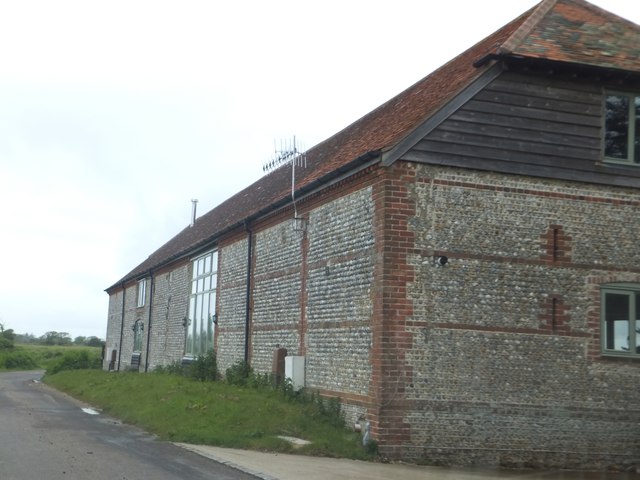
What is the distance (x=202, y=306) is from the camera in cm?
2744

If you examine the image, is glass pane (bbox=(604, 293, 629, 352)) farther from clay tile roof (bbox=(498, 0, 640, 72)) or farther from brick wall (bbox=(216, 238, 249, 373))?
brick wall (bbox=(216, 238, 249, 373))

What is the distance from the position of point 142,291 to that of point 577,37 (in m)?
27.6

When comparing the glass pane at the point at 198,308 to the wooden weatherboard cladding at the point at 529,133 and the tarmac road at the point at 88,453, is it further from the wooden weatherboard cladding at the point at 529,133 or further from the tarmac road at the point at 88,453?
the wooden weatherboard cladding at the point at 529,133

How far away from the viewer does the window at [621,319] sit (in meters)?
14.9

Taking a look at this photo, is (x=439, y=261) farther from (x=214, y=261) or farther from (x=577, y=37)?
(x=214, y=261)

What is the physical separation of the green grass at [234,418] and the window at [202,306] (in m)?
4.79

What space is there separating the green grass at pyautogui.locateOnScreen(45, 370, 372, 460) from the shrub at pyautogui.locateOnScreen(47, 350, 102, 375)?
999 inches

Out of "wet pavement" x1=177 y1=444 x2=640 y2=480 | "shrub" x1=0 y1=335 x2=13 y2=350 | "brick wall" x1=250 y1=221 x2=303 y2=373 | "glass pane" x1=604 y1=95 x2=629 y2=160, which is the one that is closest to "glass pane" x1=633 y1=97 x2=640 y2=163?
"glass pane" x1=604 y1=95 x2=629 y2=160

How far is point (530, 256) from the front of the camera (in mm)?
14625

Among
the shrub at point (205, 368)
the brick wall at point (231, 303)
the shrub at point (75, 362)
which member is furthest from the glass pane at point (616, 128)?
the shrub at point (75, 362)

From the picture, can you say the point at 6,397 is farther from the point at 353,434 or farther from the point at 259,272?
the point at 353,434

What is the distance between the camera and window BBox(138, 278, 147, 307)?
38.2 m

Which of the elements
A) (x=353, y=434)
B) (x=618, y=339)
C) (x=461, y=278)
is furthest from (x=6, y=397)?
(x=618, y=339)

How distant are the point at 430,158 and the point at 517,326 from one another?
3.44 meters
